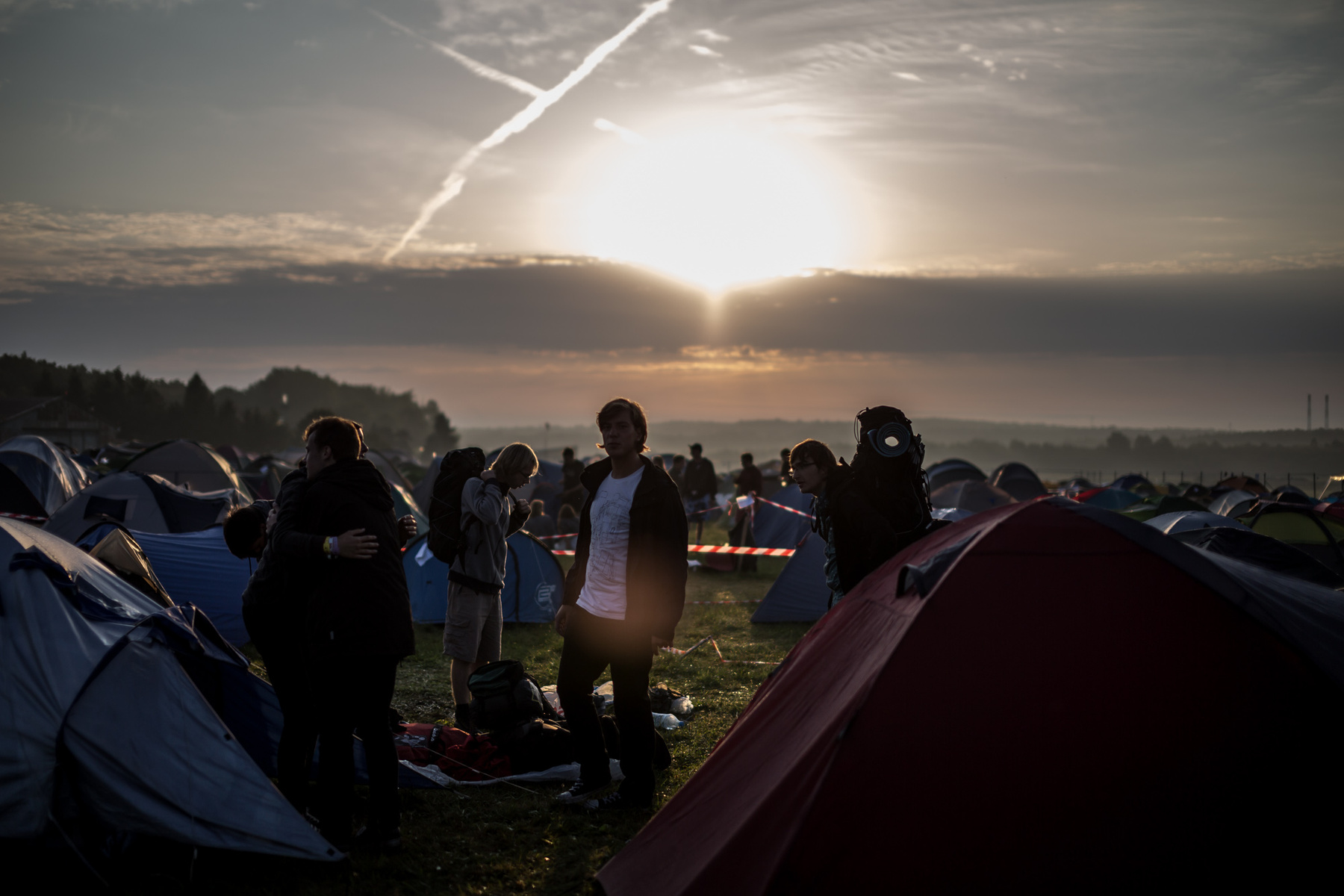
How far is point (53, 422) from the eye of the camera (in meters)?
74.6

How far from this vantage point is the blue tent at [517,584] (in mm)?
11328

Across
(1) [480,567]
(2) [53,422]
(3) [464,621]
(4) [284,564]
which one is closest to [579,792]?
(3) [464,621]

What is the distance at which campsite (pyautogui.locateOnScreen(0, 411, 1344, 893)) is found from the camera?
122 inches

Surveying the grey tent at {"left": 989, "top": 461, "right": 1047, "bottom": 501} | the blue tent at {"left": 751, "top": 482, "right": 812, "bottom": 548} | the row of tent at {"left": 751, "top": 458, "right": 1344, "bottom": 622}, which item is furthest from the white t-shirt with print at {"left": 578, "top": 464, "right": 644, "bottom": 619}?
the grey tent at {"left": 989, "top": 461, "right": 1047, "bottom": 501}

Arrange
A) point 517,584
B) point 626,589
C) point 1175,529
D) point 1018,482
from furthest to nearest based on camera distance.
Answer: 1. point 1018,482
2. point 517,584
3. point 1175,529
4. point 626,589

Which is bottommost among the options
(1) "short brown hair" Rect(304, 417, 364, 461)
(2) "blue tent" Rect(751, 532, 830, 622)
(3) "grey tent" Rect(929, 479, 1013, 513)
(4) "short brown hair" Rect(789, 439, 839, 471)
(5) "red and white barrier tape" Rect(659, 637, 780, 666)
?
(5) "red and white barrier tape" Rect(659, 637, 780, 666)

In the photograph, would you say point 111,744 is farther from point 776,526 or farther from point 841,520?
point 776,526

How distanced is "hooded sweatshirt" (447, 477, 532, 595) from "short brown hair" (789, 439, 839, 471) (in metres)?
2.08

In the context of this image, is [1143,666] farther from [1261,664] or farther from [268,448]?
[268,448]

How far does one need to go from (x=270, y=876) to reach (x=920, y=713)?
3091 mm

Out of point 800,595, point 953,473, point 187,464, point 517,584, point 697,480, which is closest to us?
point 517,584

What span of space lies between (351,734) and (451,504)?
216 cm

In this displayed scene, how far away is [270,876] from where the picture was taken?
4199 millimetres

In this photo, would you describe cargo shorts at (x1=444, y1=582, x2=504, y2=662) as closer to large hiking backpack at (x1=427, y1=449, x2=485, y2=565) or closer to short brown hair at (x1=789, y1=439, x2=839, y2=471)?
large hiking backpack at (x1=427, y1=449, x2=485, y2=565)
